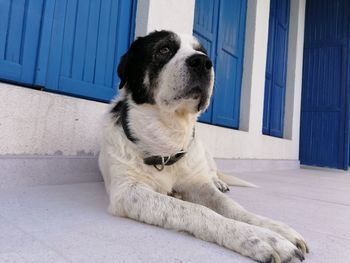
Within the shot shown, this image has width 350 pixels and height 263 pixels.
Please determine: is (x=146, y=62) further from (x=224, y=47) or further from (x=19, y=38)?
(x=224, y=47)

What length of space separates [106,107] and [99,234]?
148 centimetres

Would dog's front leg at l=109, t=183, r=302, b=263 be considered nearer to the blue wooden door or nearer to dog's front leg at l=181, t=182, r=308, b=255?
dog's front leg at l=181, t=182, r=308, b=255

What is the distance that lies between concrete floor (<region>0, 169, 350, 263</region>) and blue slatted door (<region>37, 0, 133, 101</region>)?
880 millimetres

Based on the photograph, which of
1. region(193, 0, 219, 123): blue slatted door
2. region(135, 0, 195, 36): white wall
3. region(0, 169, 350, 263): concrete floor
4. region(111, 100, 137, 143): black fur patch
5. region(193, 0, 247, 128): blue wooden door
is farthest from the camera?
region(193, 0, 247, 128): blue wooden door

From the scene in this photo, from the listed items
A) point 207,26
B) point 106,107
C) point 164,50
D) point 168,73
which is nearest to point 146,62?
point 164,50

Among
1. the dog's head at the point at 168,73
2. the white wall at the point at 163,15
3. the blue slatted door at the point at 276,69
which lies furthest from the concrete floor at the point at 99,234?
the blue slatted door at the point at 276,69

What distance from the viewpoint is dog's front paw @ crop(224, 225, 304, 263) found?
3.11 feet

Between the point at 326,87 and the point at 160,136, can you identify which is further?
the point at 326,87

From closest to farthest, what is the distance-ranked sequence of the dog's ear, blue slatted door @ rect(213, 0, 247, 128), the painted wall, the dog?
1. the dog
2. the dog's ear
3. the painted wall
4. blue slatted door @ rect(213, 0, 247, 128)

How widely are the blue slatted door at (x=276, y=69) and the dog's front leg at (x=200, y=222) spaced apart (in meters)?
4.46

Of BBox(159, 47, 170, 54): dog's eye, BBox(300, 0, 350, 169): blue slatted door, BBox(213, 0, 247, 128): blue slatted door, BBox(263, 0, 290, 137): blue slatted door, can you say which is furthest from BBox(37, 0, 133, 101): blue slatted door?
BBox(300, 0, 350, 169): blue slatted door

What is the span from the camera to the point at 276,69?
584 centimetres

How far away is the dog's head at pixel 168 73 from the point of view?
5.02 feet

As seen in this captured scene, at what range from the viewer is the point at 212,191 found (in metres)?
1.60
